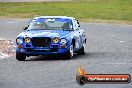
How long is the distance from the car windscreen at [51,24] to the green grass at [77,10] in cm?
2994

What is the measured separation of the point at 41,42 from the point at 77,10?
39293 mm

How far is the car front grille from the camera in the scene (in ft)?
58.0

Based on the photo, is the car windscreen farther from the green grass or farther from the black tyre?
the green grass

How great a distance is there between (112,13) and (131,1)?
42.6 feet

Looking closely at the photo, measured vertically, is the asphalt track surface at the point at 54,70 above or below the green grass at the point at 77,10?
above

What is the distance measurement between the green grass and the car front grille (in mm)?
31744

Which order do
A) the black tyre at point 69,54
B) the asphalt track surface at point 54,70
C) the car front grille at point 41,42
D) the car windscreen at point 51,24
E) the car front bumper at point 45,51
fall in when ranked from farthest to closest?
the car windscreen at point 51,24 < the black tyre at point 69,54 < the car front bumper at point 45,51 < the car front grille at point 41,42 < the asphalt track surface at point 54,70

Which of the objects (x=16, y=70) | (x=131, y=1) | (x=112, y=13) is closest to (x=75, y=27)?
(x=16, y=70)

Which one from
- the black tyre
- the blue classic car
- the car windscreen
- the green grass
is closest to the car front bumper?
the blue classic car

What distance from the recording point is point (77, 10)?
56875mm

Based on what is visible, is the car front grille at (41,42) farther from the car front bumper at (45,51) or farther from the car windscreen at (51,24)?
the car windscreen at (51,24)

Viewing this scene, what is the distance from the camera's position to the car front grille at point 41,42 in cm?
1767

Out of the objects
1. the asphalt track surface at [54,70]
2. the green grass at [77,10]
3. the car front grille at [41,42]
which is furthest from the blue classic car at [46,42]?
the green grass at [77,10]

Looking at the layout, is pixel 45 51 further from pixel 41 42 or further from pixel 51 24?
pixel 51 24
